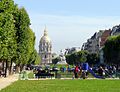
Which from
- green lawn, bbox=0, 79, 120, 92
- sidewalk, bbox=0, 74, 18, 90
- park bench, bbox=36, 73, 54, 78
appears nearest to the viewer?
green lawn, bbox=0, 79, 120, 92

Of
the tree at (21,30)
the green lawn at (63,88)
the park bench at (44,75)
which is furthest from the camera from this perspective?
the tree at (21,30)

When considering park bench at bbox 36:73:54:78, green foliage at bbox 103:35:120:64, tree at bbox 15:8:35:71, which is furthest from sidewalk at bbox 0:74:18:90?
green foliage at bbox 103:35:120:64

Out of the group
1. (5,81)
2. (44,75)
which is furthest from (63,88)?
(44,75)

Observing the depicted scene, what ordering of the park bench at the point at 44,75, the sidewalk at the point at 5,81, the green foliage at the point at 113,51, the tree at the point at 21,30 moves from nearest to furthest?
1. the sidewalk at the point at 5,81
2. the park bench at the point at 44,75
3. the tree at the point at 21,30
4. the green foliage at the point at 113,51

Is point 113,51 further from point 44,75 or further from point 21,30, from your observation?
point 44,75

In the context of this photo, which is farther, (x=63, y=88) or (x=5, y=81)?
(x=5, y=81)

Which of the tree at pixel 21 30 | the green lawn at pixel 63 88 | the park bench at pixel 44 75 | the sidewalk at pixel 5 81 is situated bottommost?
the green lawn at pixel 63 88

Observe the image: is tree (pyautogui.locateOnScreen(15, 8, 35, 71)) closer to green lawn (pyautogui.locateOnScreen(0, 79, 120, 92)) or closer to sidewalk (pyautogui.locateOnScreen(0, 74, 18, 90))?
A: sidewalk (pyautogui.locateOnScreen(0, 74, 18, 90))

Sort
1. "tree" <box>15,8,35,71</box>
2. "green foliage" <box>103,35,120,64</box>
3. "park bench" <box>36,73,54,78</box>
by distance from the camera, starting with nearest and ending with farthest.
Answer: "park bench" <box>36,73,54,78</box> < "tree" <box>15,8,35,71</box> < "green foliage" <box>103,35,120,64</box>

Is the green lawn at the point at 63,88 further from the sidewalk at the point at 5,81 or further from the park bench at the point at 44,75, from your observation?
the park bench at the point at 44,75

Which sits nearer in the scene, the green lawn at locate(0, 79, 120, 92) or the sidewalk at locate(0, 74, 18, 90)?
the green lawn at locate(0, 79, 120, 92)

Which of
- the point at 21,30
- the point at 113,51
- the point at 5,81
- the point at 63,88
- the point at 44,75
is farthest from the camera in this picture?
the point at 113,51

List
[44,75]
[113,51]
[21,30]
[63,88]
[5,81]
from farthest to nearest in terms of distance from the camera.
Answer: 1. [113,51]
2. [21,30]
3. [44,75]
4. [5,81]
5. [63,88]

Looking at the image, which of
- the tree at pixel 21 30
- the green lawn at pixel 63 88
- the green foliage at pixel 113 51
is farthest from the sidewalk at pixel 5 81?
the green foliage at pixel 113 51
